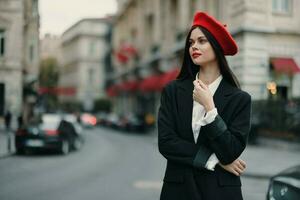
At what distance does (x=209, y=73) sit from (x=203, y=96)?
0.26 m

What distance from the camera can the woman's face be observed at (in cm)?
252

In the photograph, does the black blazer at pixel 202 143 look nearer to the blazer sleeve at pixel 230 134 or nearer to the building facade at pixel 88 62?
the blazer sleeve at pixel 230 134

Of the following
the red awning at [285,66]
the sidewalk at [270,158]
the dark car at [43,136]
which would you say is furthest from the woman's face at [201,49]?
the red awning at [285,66]

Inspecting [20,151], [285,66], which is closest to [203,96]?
[20,151]

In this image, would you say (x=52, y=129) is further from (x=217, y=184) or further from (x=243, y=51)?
(x=217, y=184)

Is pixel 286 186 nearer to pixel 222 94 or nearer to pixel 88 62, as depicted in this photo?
pixel 222 94

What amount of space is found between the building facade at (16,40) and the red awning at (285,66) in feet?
43.0

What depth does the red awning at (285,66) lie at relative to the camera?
75.0 feet

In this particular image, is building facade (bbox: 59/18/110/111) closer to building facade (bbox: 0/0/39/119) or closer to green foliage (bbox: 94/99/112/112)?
green foliage (bbox: 94/99/112/112)

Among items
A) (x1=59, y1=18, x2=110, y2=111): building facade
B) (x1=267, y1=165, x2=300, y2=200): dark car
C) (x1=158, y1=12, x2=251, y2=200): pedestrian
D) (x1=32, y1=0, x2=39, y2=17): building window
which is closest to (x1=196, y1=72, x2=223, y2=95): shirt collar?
(x1=158, y1=12, x2=251, y2=200): pedestrian

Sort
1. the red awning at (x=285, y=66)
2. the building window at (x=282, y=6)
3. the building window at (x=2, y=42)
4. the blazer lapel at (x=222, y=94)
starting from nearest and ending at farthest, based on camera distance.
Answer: the blazer lapel at (x=222, y=94)
the building window at (x=2, y=42)
the red awning at (x=285, y=66)
the building window at (x=282, y=6)

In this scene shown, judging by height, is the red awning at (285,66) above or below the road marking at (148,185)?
above

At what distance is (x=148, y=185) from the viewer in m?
9.71

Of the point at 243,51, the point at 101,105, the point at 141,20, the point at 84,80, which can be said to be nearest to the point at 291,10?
the point at 243,51
